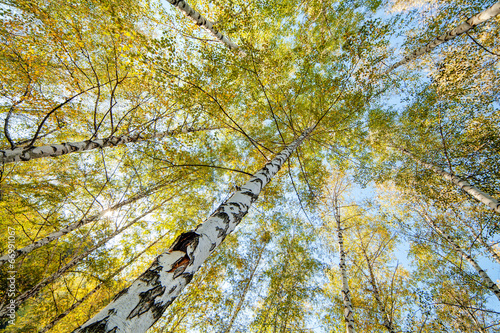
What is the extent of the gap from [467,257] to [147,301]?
358 inches

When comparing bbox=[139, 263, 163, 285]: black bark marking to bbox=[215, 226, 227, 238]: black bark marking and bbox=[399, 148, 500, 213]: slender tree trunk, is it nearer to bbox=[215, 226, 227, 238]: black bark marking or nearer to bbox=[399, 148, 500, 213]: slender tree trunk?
bbox=[215, 226, 227, 238]: black bark marking

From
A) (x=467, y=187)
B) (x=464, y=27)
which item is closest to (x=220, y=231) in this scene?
(x=467, y=187)

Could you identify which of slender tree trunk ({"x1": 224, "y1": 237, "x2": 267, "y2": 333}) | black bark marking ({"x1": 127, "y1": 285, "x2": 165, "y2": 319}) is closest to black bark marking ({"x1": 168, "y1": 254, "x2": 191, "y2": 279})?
black bark marking ({"x1": 127, "y1": 285, "x2": 165, "y2": 319})

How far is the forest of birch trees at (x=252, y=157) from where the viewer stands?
15.0 feet

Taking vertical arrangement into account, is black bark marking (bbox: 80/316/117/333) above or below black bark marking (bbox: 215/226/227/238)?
below

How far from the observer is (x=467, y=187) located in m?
4.70

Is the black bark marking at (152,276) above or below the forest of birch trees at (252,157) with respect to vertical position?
below

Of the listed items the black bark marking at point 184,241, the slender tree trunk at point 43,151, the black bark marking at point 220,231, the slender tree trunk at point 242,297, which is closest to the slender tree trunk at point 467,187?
the black bark marking at point 220,231

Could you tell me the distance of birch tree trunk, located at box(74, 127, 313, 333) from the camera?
2.94ft

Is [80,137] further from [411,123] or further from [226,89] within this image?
[411,123]

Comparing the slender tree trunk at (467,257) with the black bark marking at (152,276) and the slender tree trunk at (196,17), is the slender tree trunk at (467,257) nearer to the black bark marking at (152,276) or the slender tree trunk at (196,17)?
the black bark marking at (152,276)

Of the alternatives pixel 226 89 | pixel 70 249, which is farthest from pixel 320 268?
pixel 70 249

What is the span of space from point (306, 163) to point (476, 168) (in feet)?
16.8

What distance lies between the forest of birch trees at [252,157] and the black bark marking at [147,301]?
2291 millimetres
